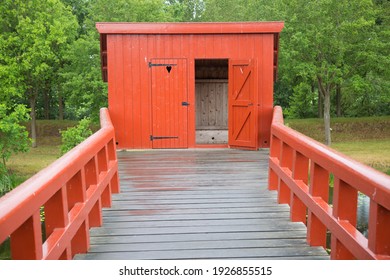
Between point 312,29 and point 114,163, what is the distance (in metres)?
21.7

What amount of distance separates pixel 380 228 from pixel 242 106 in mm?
8048

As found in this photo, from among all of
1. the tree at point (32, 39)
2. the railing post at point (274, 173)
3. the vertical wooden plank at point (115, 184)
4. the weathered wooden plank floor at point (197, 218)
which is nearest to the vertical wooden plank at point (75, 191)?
the weathered wooden plank floor at point (197, 218)

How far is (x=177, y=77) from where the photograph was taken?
11.0 m

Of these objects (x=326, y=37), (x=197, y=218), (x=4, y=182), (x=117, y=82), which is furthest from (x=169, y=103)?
(x=326, y=37)

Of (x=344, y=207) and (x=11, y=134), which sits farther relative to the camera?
(x=11, y=134)

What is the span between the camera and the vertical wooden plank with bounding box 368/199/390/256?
297cm

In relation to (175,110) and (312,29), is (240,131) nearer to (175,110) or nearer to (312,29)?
(175,110)

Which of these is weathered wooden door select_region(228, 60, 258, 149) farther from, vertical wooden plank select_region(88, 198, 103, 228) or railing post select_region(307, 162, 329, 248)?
railing post select_region(307, 162, 329, 248)

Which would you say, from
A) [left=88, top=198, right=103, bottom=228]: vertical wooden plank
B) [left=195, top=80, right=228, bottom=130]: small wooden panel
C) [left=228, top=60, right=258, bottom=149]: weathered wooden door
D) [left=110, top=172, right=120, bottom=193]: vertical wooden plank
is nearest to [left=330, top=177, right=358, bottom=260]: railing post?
[left=88, top=198, right=103, bottom=228]: vertical wooden plank

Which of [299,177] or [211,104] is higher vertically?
[211,104]

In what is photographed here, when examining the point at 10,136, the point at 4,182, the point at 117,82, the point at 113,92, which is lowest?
the point at 4,182

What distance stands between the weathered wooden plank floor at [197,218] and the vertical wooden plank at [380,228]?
1.38 m

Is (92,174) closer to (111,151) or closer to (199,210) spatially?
(199,210)

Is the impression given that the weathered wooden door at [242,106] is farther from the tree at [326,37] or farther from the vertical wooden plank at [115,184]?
the tree at [326,37]
